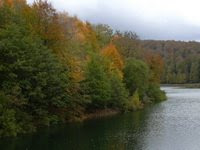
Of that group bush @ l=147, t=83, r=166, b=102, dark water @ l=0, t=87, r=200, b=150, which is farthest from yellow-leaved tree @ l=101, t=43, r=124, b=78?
bush @ l=147, t=83, r=166, b=102

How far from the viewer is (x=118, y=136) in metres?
43.1

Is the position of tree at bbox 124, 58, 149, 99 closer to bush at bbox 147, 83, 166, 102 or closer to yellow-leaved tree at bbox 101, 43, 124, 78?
yellow-leaved tree at bbox 101, 43, 124, 78

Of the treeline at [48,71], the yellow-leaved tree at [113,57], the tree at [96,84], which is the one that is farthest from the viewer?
the yellow-leaved tree at [113,57]

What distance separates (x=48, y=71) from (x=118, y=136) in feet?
35.1

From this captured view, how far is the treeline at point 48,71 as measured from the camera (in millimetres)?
42969

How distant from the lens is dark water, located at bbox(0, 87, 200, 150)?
37.3 m

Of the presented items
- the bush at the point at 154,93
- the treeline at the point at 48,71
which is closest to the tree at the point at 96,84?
the treeline at the point at 48,71

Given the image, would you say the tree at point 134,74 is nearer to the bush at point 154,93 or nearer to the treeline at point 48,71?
the treeline at point 48,71

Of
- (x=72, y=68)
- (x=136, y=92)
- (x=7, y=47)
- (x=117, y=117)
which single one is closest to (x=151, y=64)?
(x=136, y=92)

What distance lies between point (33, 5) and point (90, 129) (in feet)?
56.1

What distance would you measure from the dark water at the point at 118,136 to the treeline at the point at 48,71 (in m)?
2.42

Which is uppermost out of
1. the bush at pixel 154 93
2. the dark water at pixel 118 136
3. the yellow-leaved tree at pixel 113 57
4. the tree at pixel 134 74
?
the yellow-leaved tree at pixel 113 57

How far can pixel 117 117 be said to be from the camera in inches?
2389

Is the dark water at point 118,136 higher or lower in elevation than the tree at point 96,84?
lower
